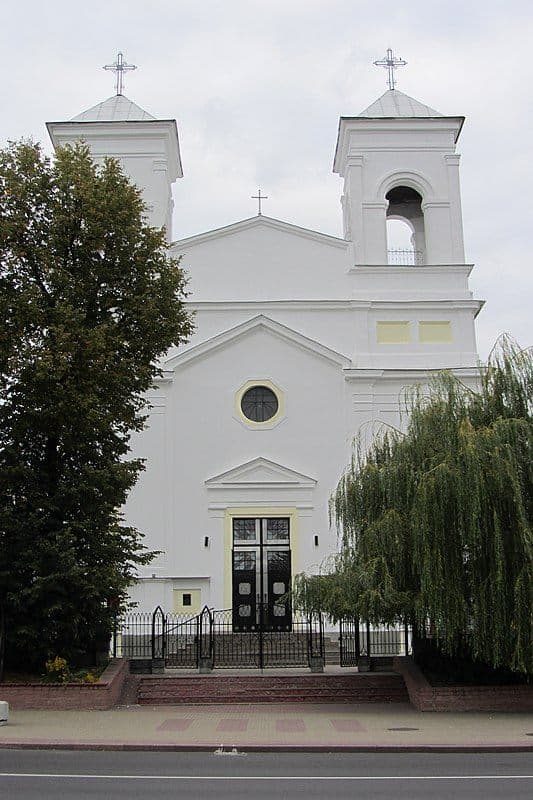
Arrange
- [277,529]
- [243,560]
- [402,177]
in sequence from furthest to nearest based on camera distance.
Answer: [402,177] < [277,529] < [243,560]

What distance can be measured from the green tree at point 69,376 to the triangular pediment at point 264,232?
9.57 m


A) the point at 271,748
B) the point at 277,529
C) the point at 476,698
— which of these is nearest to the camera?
the point at 271,748

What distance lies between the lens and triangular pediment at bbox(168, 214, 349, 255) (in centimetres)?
2817

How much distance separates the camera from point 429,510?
51.4ft

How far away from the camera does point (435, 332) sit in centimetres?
2798

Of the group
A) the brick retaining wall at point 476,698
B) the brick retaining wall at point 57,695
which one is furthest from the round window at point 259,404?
the brick retaining wall at point 476,698

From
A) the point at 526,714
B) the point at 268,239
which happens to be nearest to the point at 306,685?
the point at 526,714

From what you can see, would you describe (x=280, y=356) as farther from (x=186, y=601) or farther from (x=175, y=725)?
(x=175, y=725)

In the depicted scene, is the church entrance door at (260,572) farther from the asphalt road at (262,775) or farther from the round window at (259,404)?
the asphalt road at (262,775)

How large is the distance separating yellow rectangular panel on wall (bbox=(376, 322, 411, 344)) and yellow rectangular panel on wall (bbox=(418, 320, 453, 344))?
0.41 m

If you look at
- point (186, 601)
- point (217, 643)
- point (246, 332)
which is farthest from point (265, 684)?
point (246, 332)

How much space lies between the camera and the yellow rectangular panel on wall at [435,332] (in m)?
27.9

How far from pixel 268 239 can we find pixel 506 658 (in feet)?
54.4

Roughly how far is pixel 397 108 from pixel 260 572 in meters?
15.5
